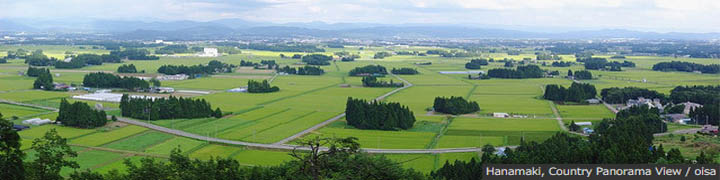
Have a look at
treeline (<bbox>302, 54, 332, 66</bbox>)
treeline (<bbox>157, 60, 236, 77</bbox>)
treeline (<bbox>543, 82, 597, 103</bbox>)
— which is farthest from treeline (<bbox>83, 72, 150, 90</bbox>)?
treeline (<bbox>302, 54, 332, 66</bbox>)

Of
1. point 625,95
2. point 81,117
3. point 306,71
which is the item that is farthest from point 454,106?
point 306,71

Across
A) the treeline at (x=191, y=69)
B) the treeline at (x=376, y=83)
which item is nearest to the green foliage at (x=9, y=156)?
the treeline at (x=376, y=83)

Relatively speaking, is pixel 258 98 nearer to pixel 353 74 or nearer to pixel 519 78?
pixel 353 74

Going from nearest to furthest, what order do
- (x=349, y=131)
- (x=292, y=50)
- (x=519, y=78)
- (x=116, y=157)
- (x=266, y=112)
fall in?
(x=116, y=157), (x=349, y=131), (x=266, y=112), (x=519, y=78), (x=292, y=50)

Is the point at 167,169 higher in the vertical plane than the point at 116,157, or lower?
higher

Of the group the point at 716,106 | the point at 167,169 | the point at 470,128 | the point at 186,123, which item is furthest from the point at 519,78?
the point at 167,169

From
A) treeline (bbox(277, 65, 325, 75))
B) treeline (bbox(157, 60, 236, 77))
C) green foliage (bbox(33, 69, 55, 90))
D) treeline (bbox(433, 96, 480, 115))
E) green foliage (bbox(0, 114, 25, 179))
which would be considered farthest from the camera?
treeline (bbox(277, 65, 325, 75))

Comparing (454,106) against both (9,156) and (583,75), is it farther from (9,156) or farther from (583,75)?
(583,75)

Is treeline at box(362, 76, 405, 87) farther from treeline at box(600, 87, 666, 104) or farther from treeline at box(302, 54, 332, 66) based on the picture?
treeline at box(302, 54, 332, 66)

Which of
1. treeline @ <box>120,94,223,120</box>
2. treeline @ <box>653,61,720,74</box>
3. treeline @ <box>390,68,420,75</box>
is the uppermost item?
treeline @ <box>120,94,223,120</box>
